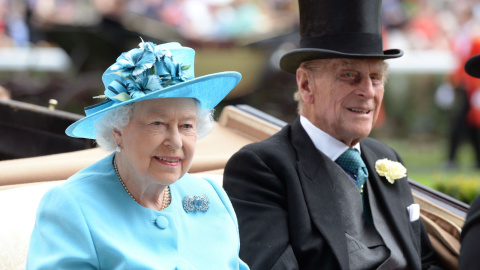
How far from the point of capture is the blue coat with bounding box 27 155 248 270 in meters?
2.26

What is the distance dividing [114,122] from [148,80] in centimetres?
17

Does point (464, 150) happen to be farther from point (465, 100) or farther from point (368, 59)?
point (368, 59)

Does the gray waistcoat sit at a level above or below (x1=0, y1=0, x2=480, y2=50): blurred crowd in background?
above

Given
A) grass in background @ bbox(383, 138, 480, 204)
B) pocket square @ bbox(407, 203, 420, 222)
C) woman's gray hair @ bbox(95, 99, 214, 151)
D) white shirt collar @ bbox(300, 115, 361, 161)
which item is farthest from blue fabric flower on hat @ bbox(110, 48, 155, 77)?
grass in background @ bbox(383, 138, 480, 204)

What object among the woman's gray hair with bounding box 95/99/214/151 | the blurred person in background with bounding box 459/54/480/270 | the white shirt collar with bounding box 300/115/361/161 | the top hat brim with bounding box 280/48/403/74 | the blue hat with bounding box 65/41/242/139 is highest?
the blue hat with bounding box 65/41/242/139

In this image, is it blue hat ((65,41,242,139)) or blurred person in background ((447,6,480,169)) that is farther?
blurred person in background ((447,6,480,169))

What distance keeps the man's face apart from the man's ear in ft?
0.09

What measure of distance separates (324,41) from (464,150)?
9405 mm

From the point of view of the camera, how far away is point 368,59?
11.0 feet

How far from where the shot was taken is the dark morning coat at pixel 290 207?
9.90 ft

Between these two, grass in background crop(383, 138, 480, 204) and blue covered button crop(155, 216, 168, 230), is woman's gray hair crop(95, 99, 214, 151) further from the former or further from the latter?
grass in background crop(383, 138, 480, 204)

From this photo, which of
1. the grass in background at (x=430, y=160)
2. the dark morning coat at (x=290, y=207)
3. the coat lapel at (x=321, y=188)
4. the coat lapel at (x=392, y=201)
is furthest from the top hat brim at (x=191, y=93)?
the grass in background at (x=430, y=160)

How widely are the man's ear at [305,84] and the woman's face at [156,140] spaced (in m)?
1.07

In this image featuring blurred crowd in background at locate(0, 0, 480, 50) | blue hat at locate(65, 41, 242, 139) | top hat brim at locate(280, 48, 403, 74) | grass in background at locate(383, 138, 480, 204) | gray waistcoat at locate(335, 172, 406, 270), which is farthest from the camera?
blurred crowd in background at locate(0, 0, 480, 50)
